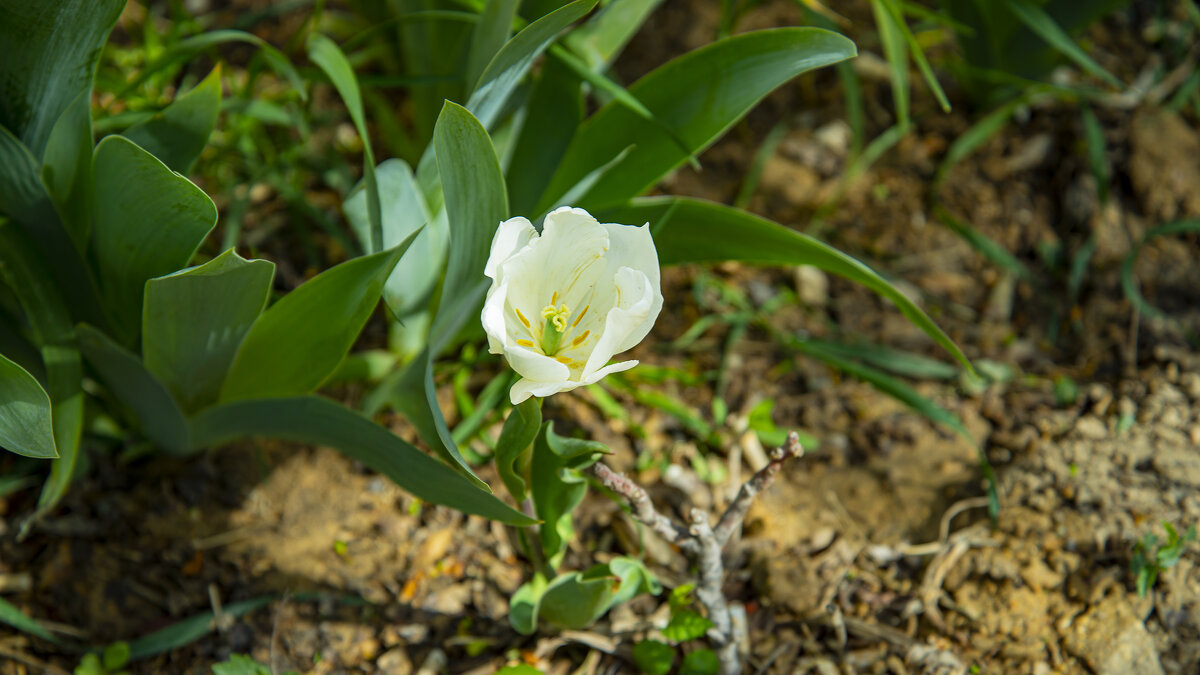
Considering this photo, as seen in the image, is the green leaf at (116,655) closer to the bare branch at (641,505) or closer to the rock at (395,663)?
the rock at (395,663)

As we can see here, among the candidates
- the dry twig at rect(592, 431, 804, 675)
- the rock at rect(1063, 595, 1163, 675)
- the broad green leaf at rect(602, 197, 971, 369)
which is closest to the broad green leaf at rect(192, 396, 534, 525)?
the dry twig at rect(592, 431, 804, 675)

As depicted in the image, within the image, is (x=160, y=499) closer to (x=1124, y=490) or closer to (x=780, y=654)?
(x=780, y=654)

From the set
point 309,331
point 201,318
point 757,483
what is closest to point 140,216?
point 201,318

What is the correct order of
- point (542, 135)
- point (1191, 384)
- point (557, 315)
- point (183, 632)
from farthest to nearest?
point (1191, 384)
point (542, 135)
point (183, 632)
point (557, 315)

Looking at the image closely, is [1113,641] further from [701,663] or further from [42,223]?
[42,223]

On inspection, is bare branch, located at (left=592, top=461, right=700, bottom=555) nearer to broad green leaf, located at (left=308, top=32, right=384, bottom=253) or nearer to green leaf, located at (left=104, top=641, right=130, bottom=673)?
broad green leaf, located at (left=308, top=32, right=384, bottom=253)

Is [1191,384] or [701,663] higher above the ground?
[1191,384]

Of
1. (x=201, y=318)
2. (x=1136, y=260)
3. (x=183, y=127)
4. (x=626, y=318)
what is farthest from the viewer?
(x=1136, y=260)
